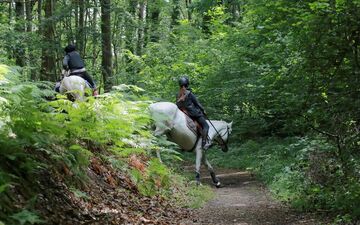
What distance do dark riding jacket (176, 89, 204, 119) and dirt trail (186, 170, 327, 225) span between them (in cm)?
235

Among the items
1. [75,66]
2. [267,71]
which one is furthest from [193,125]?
[75,66]

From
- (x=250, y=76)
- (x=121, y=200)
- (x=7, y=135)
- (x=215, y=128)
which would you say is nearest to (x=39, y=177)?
(x=7, y=135)

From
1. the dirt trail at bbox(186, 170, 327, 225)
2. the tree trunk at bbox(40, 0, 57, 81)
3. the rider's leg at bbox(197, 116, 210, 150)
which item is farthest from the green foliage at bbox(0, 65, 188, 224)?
the tree trunk at bbox(40, 0, 57, 81)

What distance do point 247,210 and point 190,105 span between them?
16.2 ft

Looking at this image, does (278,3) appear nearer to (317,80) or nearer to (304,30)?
(304,30)

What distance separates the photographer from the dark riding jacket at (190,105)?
44.7 feet

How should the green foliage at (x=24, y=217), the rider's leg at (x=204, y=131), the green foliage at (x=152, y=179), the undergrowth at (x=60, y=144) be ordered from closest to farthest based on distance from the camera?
the green foliage at (x=24, y=217) → the undergrowth at (x=60, y=144) → the green foliage at (x=152, y=179) → the rider's leg at (x=204, y=131)

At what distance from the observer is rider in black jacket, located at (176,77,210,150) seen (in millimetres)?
13602

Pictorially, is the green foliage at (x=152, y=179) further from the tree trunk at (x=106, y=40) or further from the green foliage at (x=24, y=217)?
the tree trunk at (x=106, y=40)

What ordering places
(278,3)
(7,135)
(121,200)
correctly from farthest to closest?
1. (278,3)
2. (121,200)
3. (7,135)

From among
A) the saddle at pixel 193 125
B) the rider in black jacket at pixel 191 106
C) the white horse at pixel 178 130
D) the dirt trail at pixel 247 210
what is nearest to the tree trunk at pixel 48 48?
the white horse at pixel 178 130

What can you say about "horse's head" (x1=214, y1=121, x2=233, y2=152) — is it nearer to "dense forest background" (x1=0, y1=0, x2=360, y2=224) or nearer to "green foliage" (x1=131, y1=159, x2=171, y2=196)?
"dense forest background" (x1=0, y1=0, x2=360, y2=224)

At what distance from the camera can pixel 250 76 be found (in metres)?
18.1

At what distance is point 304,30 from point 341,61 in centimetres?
78
